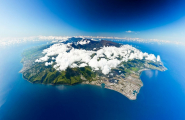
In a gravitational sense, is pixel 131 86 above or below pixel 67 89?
above

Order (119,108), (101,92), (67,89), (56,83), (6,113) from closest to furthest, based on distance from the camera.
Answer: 1. (6,113)
2. (119,108)
3. (101,92)
4. (67,89)
5. (56,83)

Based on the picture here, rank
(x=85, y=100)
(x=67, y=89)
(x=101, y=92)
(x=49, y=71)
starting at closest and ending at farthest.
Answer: (x=85, y=100) < (x=101, y=92) < (x=67, y=89) < (x=49, y=71)

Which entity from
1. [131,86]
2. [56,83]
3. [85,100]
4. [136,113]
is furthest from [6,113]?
[131,86]

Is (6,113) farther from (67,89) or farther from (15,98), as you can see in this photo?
(67,89)

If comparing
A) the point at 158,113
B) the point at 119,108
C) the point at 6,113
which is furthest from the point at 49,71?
the point at 158,113

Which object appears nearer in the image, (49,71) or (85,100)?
(85,100)

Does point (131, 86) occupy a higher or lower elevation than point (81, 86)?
higher

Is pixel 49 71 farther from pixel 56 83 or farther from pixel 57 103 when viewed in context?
pixel 57 103

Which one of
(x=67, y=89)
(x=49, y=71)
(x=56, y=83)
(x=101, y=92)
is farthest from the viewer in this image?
(x=49, y=71)

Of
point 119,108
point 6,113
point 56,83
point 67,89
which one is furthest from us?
point 56,83
